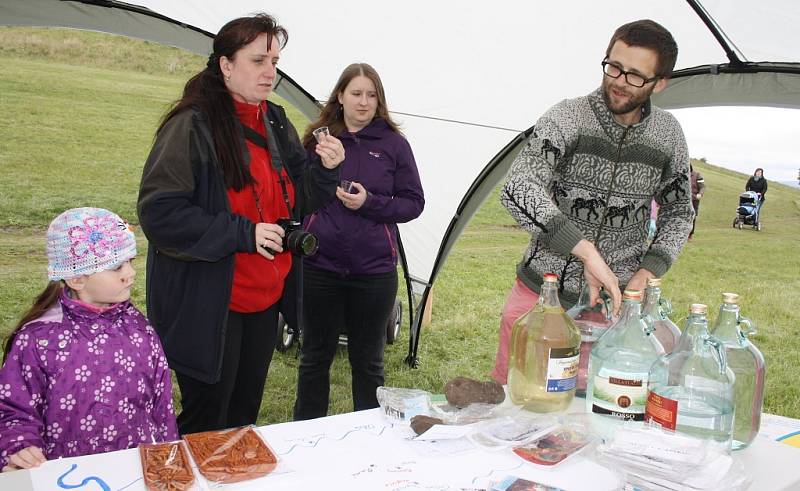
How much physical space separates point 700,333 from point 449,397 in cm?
52

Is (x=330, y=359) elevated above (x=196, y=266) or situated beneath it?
situated beneath

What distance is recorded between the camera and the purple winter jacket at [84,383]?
54.2 inches

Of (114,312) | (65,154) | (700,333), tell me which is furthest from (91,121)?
(700,333)

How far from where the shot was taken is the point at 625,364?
1310mm

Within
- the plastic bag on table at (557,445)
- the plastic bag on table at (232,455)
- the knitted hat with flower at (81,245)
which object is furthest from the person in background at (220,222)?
the plastic bag on table at (557,445)

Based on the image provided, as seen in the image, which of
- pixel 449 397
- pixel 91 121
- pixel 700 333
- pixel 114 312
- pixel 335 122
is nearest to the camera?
pixel 700 333

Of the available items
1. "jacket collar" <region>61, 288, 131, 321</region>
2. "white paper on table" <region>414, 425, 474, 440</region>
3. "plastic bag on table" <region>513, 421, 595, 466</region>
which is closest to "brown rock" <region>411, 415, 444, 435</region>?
"white paper on table" <region>414, 425, 474, 440</region>

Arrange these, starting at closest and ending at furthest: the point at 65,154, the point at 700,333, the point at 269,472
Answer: the point at 269,472 < the point at 700,333 < the point at 65,154

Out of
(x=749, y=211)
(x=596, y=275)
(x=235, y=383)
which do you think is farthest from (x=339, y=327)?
(x=749, y=211)

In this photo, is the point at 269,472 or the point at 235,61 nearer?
the point at 269,472

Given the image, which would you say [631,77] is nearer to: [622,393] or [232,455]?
[622,393]

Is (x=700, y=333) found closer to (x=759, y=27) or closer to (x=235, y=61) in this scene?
(x=235, y=61)

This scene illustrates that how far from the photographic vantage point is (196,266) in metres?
1.80

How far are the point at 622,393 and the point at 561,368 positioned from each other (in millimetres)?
126
